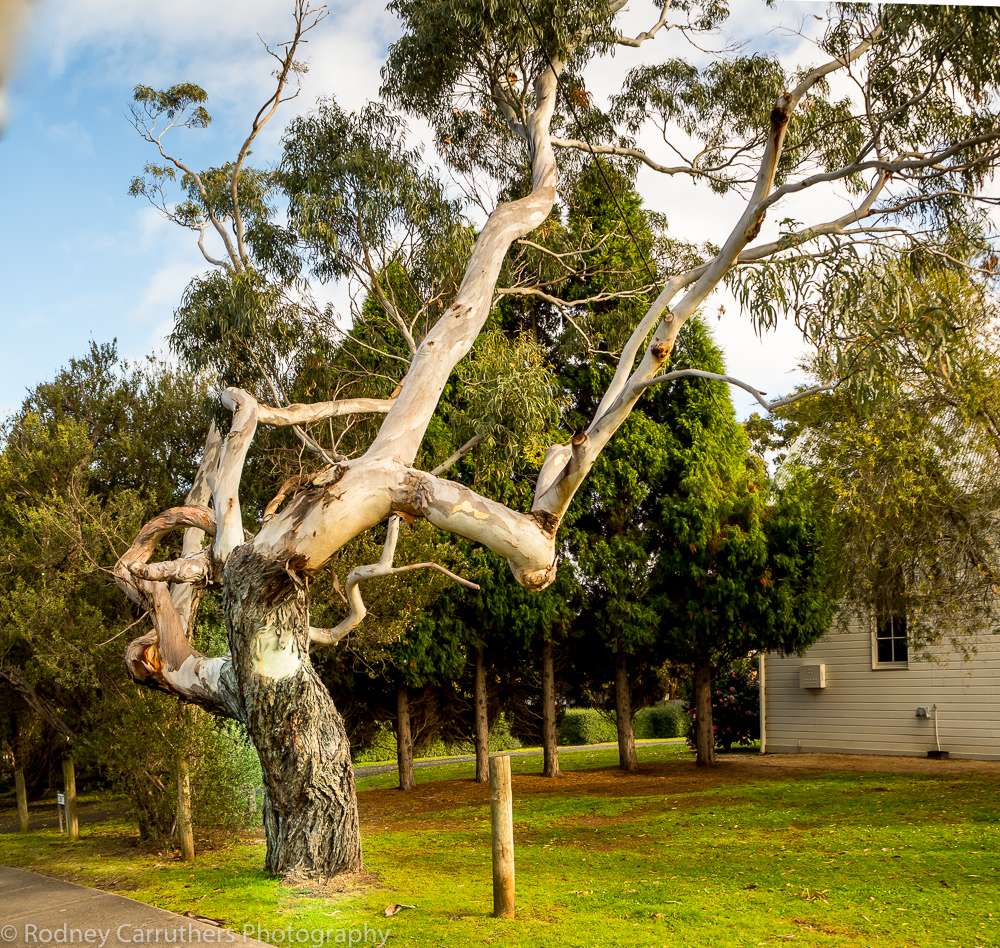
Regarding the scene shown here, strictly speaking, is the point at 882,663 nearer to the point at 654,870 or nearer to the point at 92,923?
the point at 654,870

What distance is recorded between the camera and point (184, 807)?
8.82m

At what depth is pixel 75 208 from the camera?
16.0 feet

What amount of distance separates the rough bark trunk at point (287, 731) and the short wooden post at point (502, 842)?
177 centimetres

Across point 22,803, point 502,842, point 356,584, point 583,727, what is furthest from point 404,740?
point 583,727

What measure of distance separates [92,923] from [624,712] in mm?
10726

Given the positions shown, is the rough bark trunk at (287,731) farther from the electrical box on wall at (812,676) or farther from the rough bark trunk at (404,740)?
the electrical box on wall at (812,676)

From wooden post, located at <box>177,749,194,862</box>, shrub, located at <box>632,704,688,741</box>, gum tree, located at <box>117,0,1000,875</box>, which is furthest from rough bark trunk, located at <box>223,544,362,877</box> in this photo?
shrub, located at <box>632,704,688,741</box>

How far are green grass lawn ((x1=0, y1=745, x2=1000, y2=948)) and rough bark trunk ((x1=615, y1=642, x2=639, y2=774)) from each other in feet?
8.18

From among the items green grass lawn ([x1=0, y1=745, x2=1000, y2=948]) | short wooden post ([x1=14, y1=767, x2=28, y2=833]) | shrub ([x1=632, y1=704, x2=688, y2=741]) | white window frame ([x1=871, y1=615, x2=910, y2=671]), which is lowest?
shrub ([x1=632, y1=704, x2=688, y2=741])

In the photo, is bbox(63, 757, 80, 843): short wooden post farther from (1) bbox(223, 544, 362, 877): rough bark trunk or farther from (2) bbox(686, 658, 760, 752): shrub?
(2) bbox(686, 658, 760, 752): shrub

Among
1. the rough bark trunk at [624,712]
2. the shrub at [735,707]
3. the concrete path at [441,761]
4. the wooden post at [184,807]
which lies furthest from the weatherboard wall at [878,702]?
the wooden post at [184,807]

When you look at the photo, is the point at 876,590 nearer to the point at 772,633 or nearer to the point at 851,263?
the point at 772,633

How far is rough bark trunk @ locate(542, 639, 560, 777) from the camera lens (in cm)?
1510

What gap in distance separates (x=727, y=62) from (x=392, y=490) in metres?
8.68
